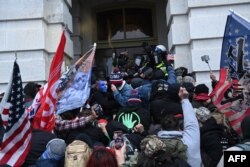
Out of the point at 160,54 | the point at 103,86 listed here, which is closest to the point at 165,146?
the point at 103,86

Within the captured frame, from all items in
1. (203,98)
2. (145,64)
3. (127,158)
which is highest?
(145,64)

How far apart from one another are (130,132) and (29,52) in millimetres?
5323

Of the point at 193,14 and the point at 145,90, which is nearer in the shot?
the point at 145,90

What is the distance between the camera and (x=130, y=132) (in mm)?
6383

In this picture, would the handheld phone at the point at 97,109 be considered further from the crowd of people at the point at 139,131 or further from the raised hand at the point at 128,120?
the raised hand at the point at 128,120

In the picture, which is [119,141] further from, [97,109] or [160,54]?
[160,54]

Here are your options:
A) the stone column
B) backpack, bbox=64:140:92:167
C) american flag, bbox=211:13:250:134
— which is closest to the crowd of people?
backpack, bbox=64:140:92:167

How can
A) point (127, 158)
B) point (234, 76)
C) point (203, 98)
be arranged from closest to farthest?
point (127, 158), point (234, 76), point (203, 98)

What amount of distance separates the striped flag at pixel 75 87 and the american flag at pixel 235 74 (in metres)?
2.06

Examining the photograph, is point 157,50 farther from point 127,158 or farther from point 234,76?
point 127,158

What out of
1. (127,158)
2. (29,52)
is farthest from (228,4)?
(127,158)

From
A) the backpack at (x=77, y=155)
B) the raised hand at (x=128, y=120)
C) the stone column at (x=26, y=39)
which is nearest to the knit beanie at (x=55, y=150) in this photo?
the backpack at (x=77, y=155)

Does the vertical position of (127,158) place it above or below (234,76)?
below

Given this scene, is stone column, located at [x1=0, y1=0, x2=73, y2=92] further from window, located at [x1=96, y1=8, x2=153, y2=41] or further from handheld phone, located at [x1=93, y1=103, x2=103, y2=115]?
window, located at [x1=96, y1=8, x2=153, y2=41]
